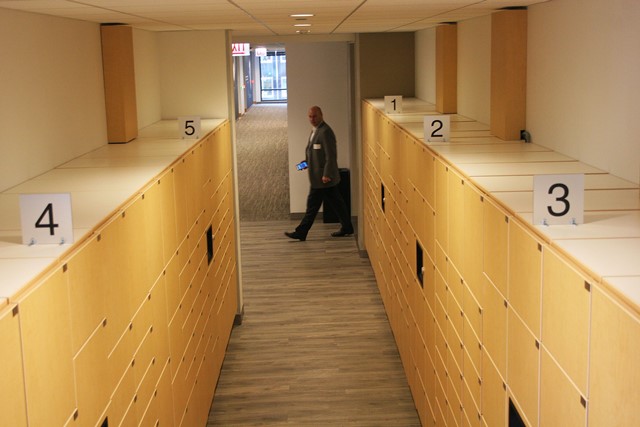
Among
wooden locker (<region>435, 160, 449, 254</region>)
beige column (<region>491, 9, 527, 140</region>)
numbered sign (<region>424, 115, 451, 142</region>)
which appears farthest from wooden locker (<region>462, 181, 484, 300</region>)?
beige column (<region>491, 9, 527, 140</region>)

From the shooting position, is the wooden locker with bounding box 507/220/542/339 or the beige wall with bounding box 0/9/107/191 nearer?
the wooden locker with bounding box 507/220/542/339

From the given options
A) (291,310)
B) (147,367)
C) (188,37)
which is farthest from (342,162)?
(147,367)

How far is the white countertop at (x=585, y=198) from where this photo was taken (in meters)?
2.14

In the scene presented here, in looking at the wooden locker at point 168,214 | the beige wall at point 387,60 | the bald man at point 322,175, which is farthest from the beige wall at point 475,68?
the bald man at point 322,175

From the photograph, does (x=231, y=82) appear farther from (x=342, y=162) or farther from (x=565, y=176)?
(x=565, y=176)

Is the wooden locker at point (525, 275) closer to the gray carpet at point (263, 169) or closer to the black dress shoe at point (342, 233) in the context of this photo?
the black dress shoe at point (342, 233)

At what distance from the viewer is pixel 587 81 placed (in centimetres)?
396

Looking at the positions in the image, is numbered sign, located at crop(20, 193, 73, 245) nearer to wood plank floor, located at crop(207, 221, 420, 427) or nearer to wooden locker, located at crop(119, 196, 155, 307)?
wooden locker, located at crop(119, 196, 155, 307)

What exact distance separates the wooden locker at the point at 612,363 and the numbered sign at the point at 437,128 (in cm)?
295

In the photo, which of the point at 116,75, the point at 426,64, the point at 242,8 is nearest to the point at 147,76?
the point at 116,75

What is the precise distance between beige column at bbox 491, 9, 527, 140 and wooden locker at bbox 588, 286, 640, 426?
312 centimetres

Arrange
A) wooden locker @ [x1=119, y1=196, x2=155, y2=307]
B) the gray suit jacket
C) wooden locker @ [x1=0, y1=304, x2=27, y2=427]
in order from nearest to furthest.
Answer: wooden locker @ [x1=0, y1=304, x2=27, y2=427] → wooden locker @ [x1=119, y1=196, x2=155, y2=307] → the gray suit jacket

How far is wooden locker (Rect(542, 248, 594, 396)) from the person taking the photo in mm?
2090

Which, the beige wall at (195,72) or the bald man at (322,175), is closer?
the beige wall at (195,72)
